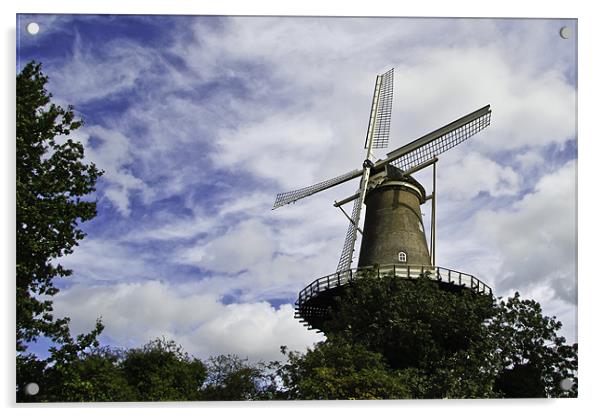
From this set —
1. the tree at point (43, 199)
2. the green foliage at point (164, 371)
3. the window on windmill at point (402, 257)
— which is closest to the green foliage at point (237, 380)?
the green foliage at point (164, 371)

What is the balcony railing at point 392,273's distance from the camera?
21.1m

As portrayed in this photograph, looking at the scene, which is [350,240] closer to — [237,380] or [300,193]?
[300,193]

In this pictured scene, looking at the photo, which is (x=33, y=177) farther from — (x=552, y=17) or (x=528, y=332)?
(x=528, y=332)

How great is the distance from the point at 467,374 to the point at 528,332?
1.65 meters

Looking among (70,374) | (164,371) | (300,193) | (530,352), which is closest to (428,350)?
(530,352)

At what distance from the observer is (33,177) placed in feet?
45.4

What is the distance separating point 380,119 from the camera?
941 inches

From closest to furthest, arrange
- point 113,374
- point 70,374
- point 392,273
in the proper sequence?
1. point 70,374
2. point 113,374
3. point 392,273

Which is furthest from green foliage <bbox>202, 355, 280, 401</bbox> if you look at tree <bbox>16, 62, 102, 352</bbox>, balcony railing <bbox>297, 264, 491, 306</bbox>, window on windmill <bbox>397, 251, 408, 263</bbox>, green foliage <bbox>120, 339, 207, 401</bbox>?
window on windmill <bbox>397, 251, 408, 263</bbox>

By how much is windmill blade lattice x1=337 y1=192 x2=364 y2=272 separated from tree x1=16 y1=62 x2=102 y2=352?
29.5ft

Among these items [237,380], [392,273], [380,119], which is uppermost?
[380,119]

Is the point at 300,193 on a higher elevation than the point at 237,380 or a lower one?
higher

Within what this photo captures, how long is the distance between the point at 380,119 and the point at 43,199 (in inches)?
489

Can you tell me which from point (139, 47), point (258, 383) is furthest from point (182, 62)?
point (258, 383)
